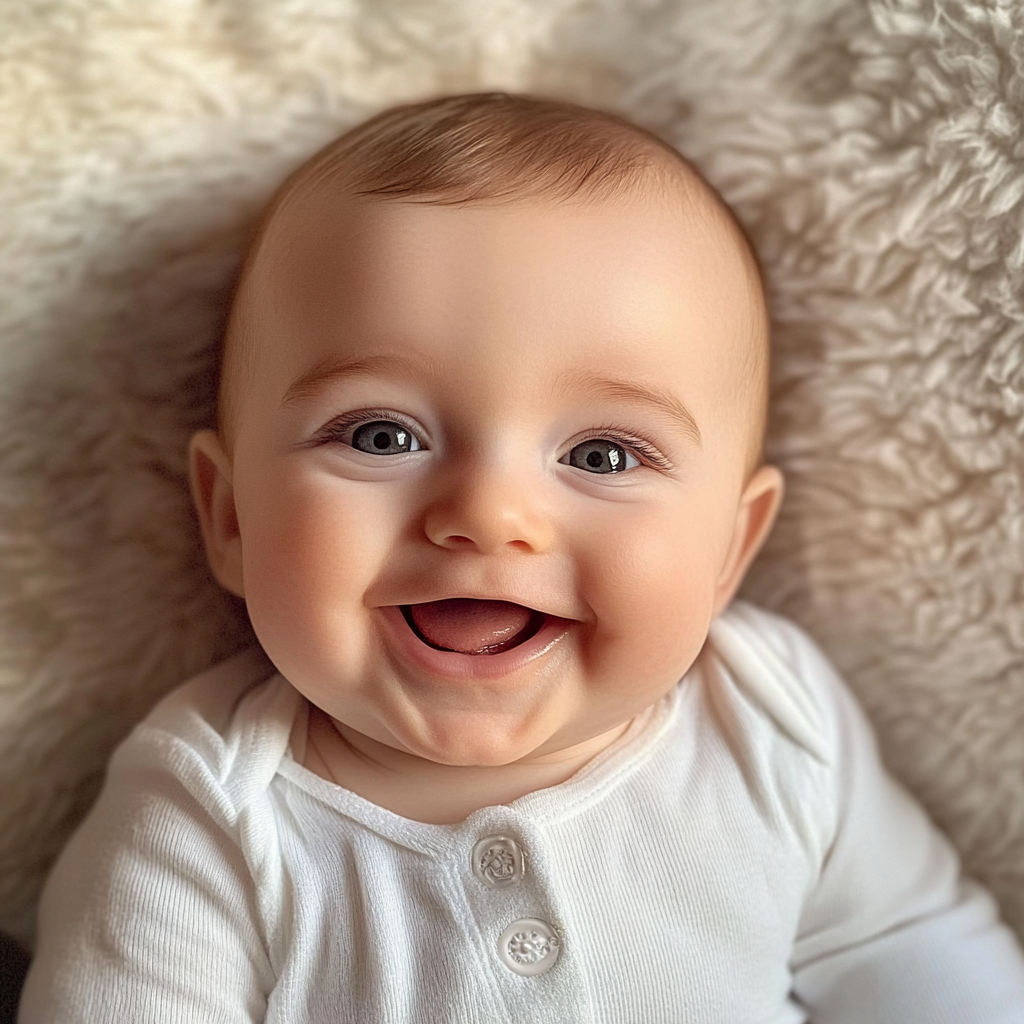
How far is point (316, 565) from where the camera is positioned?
3.05 ft

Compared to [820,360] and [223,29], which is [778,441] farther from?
[223,29]

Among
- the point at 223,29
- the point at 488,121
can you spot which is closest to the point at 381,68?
the point at 223,29

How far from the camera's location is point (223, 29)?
1.19 meters

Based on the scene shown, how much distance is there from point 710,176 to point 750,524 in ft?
1.14

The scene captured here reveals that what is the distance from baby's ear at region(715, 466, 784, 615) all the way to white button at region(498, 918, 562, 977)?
344 millimetres

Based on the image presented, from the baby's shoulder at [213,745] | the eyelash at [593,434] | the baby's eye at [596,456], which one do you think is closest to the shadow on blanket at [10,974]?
the baby's shoulder at [213,745]

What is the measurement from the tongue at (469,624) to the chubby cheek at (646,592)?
65 mm

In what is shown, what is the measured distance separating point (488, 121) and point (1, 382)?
509 millimetres

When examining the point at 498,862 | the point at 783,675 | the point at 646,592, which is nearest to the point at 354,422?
the point at 646,592

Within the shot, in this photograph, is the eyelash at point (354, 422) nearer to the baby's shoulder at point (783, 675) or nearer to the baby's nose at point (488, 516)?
the baby's nose at point (488, 516)

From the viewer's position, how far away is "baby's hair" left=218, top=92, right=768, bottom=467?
37.9 inches

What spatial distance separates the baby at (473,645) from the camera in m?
0.93

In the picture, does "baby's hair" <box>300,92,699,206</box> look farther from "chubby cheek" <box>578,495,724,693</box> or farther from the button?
the button

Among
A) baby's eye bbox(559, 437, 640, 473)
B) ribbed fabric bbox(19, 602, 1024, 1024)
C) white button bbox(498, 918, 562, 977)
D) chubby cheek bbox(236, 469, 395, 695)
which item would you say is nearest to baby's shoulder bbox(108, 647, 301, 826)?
ribbed fabric bbox(19, 602, 1024, 1024)
